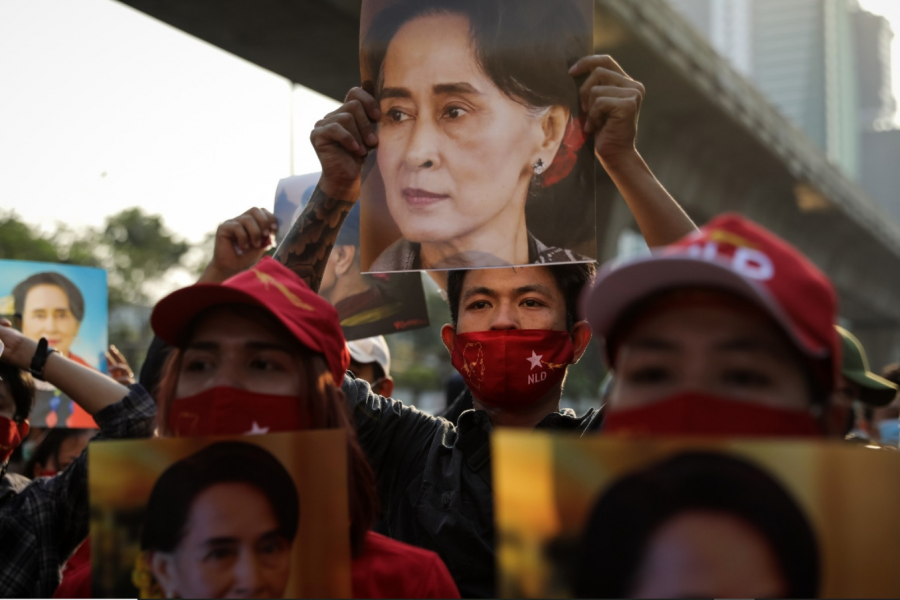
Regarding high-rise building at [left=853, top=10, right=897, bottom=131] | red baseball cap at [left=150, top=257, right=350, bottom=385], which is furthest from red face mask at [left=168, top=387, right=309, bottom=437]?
high-rise building at [left=853, top=10, right=897, bottom=131]

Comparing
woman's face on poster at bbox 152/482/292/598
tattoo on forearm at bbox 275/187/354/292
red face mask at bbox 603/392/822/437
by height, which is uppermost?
tattoo on forearm at bbox 275/187/354/292

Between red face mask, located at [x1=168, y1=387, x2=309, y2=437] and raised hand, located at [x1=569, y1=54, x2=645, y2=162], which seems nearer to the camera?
red face mask, located at [x1=168, y1=387, x2=309, y2=437]

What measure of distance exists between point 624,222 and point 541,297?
18932 mm

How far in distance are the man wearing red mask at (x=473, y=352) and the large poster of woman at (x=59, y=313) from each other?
2127 millimetres

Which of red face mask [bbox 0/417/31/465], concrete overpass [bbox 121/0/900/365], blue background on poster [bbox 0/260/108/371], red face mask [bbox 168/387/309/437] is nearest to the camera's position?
red face mask [bbox 168/387/309/437]

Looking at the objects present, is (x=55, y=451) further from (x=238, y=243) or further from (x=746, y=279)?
(x=746, y=279)

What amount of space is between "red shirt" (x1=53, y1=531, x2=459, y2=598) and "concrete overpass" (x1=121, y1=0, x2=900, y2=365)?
7762mm

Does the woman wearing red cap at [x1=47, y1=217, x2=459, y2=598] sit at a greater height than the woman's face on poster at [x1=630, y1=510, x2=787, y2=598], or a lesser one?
greater

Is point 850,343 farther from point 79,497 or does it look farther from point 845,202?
point 845,202

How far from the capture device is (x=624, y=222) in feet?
71.6

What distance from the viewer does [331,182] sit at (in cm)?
318

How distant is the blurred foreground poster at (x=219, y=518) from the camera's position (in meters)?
1.78

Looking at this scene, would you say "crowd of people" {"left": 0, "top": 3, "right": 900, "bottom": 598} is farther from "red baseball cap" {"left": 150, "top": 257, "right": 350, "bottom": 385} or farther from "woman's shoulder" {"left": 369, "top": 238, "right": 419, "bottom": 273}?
"woman's shoulder" {"left": 369, "top": 238, "right": 419, "bottom": 273}

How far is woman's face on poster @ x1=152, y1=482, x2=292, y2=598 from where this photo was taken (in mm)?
1762
